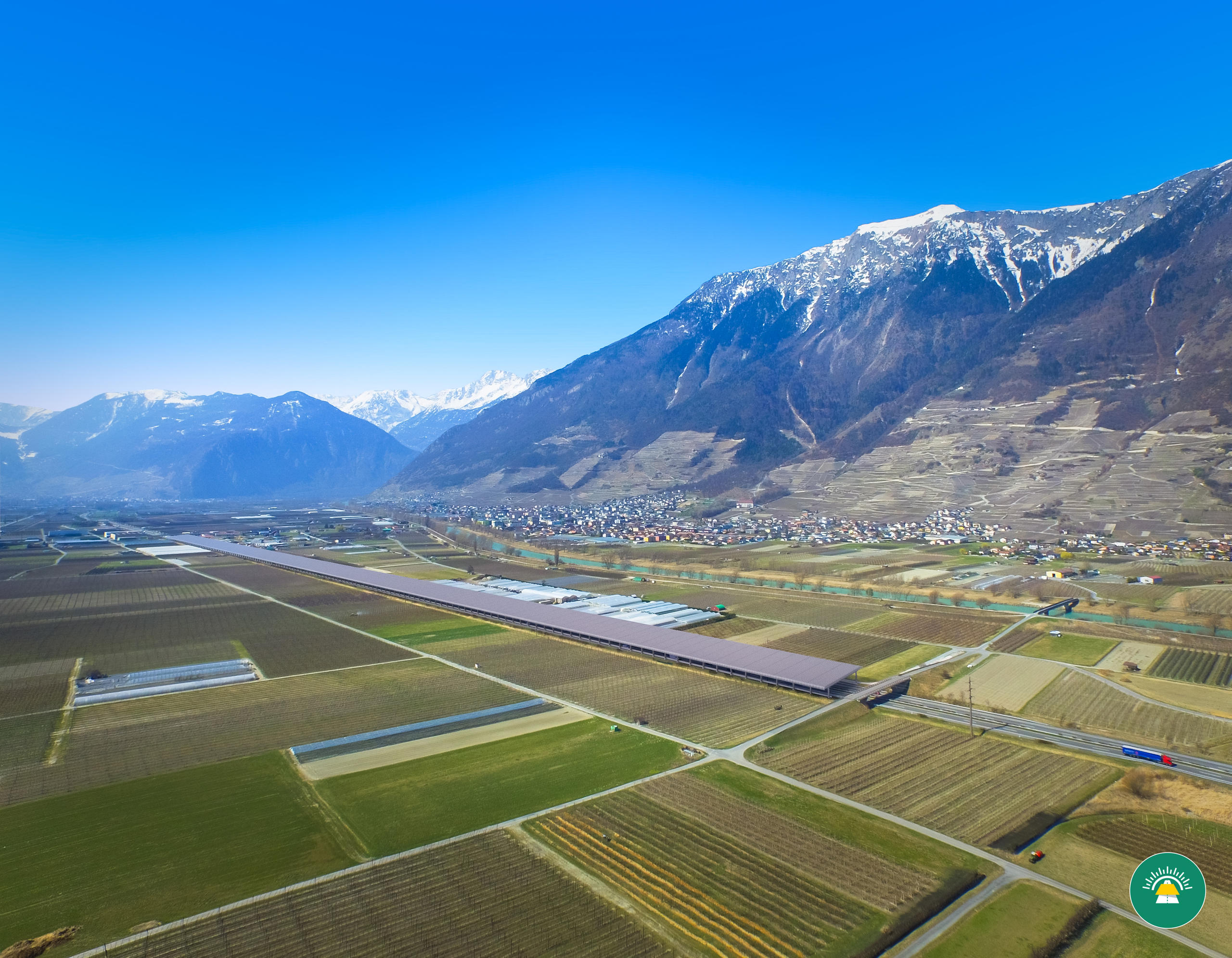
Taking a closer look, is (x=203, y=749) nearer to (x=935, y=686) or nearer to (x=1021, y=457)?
(x=935, y=686)

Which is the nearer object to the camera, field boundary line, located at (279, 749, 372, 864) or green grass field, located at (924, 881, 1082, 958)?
green grass field, located at (924, 881, 1082, 958)

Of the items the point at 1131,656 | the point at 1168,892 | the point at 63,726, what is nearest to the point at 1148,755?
the point at 1168,892

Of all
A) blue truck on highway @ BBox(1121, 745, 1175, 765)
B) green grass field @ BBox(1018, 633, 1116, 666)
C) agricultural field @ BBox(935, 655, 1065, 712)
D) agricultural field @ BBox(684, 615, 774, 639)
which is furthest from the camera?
agricultural field @ BBox(684, 615, 774, 639)

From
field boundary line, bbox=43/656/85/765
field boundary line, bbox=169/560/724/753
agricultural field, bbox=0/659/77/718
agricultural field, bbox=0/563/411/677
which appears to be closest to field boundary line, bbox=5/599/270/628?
agricultural field, bbox=0/563/411/677

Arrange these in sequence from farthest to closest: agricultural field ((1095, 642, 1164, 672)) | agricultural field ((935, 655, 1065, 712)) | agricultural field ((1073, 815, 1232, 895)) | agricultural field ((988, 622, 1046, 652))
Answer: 1. agricultural field ((988, 622, 1046, 652))
2. agricultural field ((1095, 642, 1164, 672))
3. agricultural field ((935, 655, 1065, 712))
4. agricultural field ((1073, 815, 1232, 895))

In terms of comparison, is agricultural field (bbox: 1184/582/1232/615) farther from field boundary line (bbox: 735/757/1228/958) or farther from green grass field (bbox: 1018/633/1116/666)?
field boundary line (bbox: 735/757/1228/958)

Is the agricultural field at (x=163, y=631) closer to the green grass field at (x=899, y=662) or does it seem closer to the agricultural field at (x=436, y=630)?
the agricultural field at (x=436, y=630)

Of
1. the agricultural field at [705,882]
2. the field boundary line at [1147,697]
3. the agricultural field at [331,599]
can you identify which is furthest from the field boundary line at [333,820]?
the field boundary line at [1147,697]

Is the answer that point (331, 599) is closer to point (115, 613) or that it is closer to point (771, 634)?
point (115, 613)
